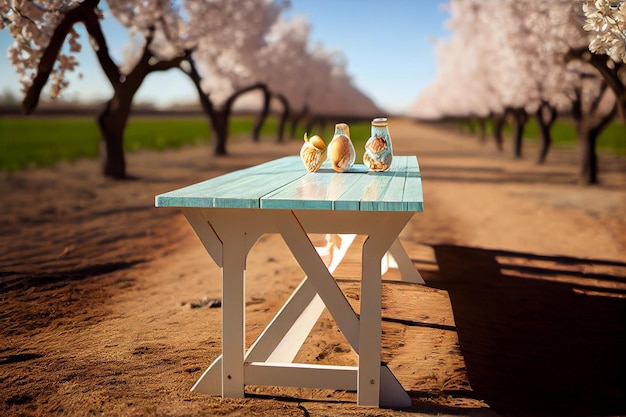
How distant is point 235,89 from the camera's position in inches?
799

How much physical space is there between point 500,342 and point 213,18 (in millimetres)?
13479

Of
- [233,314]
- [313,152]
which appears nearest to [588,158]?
[313,152]

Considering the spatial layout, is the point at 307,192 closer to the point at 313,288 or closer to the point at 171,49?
the point at 313,288

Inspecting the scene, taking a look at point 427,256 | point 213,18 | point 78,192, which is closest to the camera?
point 427,256

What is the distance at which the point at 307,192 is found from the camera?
2807 millimetres

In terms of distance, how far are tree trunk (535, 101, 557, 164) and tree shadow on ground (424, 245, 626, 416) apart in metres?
11.5

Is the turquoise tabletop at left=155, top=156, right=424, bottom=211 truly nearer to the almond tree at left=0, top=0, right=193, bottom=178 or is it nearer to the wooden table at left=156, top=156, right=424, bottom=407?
the wooden table at left=156, top=156, right=424, bottom=407

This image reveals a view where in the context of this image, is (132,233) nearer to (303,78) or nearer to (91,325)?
(91,325)

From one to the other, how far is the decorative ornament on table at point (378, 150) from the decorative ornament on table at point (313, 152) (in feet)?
0.90

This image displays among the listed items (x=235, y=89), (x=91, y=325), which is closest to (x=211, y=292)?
(x=91, y=325)

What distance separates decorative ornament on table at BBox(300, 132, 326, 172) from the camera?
3717mm

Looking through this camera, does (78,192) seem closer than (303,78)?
Yes

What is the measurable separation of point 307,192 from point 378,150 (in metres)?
1.10

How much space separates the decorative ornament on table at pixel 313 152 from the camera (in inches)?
146
